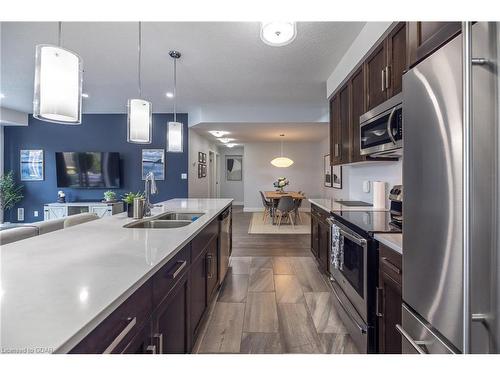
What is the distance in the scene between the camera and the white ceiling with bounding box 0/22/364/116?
8.04 ft

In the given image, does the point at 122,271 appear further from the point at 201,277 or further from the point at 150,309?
the point at 201,277

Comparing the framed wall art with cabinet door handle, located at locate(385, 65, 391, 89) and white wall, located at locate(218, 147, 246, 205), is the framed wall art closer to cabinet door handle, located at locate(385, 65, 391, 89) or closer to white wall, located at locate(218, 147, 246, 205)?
white wall, located at locate(218, 147, 246, 205)

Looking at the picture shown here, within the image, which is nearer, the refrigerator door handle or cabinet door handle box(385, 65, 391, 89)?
the refrigerator door handle

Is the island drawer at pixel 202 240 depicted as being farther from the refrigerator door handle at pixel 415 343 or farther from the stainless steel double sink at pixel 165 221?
the refrigerator door handle at pixel 415 343

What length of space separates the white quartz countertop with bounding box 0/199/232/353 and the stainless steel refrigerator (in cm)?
102

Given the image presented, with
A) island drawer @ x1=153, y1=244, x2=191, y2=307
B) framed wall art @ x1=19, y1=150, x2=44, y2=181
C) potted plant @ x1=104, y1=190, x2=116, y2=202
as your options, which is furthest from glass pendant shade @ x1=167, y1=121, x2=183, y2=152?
framed wall art @ x1=19, y1=150, x2=44, y2=181

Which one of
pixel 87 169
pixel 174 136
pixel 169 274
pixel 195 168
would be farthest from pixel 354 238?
pixel 87 169

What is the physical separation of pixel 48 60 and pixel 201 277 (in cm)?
156

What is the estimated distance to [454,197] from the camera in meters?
0.79

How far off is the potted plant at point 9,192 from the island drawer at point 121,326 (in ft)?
22.6

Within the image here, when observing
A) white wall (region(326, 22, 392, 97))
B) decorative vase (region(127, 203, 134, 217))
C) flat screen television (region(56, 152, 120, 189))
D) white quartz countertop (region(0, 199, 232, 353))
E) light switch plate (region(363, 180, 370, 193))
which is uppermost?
white wall (region(326, 22, 392, 97))

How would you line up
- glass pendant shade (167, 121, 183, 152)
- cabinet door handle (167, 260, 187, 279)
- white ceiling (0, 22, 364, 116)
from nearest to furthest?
cabinet door handle (167, 260, 187, 279) → white ceiling (0, 22, 364, 116) → glass pendant shade (167, 121, 183, 152)

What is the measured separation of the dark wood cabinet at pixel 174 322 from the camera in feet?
3.45
